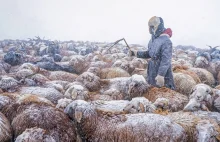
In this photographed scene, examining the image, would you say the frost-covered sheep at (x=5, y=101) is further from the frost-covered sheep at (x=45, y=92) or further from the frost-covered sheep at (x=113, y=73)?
the frost-covered sheep at (x=113, y=73)

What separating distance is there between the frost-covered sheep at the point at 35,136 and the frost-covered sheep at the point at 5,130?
1.14 feet

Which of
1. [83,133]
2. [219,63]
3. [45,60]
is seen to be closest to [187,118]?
[83,133]

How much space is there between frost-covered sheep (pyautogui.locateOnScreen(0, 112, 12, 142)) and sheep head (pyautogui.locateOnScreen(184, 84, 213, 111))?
2.71 m

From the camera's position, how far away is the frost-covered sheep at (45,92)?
5.80 metres

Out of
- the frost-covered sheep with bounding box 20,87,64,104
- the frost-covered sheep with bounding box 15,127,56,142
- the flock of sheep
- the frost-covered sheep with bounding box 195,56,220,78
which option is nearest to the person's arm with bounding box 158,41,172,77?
the flock of sheep

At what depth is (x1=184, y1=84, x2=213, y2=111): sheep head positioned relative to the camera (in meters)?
5.07

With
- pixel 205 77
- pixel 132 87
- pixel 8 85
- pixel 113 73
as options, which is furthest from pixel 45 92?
pixel 205 77

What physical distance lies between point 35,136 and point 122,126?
1171 millimetres

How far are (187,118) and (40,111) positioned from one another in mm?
2054

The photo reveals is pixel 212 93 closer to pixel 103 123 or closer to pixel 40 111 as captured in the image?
pixel 103 123

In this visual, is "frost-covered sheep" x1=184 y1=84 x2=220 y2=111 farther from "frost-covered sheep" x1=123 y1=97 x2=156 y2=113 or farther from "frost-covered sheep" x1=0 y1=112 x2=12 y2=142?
"frost-covered sheep" x1=0 y1=112 x2=12 y2=142

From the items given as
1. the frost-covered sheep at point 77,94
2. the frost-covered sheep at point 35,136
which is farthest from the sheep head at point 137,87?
the frost-covered sheep at point 35,136

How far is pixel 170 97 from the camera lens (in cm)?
572

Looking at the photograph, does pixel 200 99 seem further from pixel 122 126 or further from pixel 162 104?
pixel 122 126
